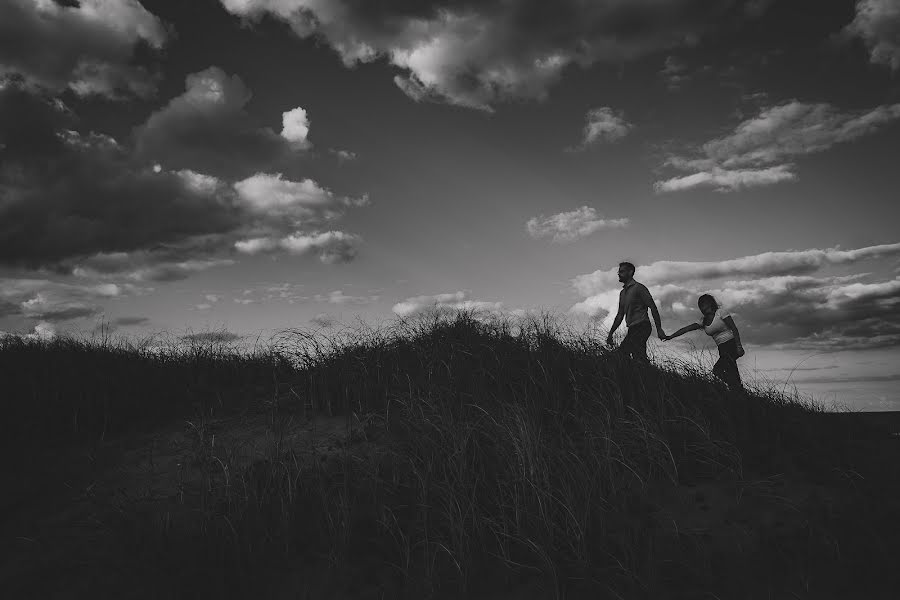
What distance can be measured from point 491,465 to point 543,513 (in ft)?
2.81

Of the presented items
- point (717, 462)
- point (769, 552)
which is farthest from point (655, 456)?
point (769, 552)

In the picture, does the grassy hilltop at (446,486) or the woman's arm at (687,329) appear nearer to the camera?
the grassy hilltop at (446,486)

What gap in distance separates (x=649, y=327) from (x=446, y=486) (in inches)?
204

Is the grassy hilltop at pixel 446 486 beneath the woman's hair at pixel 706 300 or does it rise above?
beneath

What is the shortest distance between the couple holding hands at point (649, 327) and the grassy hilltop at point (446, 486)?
24.6 inches

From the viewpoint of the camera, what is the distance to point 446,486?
4590mm

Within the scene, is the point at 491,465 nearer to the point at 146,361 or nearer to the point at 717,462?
the point at 717,462

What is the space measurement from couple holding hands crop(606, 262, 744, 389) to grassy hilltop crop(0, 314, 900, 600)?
625 mm

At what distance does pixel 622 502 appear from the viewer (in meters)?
4.40

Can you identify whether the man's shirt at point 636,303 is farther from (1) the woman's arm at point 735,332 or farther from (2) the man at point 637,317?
(1) the woman's arm at point 735,332

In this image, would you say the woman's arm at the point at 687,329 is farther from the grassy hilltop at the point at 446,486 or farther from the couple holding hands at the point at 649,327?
the grassy hilltop at the point at 446,486

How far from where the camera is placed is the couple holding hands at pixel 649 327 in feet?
25.8

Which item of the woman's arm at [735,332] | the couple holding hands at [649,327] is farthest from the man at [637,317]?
the woman's arm at [735,332]

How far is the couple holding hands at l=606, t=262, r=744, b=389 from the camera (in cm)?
786
